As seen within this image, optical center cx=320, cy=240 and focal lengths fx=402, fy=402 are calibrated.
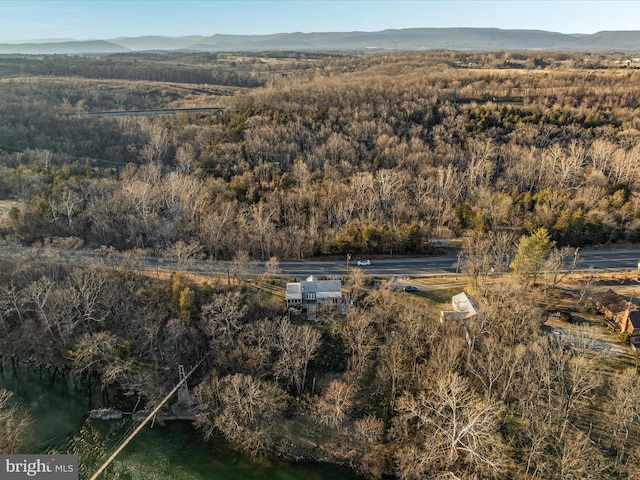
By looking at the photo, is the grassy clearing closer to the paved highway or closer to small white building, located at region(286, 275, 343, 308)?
the paved highway

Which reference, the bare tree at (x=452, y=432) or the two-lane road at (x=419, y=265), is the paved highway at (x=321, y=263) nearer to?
the two-lane road at (x=419, y=265)

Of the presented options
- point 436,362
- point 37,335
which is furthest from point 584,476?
point 37,335

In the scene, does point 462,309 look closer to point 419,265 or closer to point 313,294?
point 419,265

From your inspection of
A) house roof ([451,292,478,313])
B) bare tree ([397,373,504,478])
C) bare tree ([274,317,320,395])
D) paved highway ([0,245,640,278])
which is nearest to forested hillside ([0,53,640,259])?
paved highway ([0,245,640,278])

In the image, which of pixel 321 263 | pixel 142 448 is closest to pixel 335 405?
pixel 142 448

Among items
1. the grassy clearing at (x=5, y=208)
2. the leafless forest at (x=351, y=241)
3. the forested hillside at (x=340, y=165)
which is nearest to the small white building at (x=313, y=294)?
the leafless forest at (x=351, y=241)
